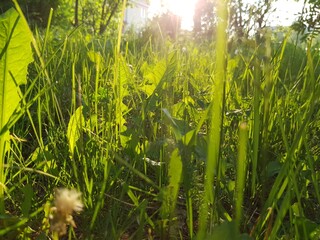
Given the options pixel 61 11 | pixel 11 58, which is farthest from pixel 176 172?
pixel 61 11

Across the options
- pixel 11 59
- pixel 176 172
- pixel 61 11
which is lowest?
pixel 176 172

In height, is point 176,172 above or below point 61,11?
below

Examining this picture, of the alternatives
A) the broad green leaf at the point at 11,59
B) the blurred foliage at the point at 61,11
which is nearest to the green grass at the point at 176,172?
the broad green leaf at the point at 11,59

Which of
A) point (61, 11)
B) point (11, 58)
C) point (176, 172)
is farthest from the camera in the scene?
point (61, 11)

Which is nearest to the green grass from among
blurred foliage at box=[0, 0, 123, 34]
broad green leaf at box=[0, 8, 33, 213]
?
broad green leaf at box=[0, 8, 33, 213]

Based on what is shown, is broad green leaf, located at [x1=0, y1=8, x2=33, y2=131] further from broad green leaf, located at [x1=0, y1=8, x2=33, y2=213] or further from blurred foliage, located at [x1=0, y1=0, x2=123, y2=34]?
blurred foliage, located at [x1=0, y1=0, x2=123, y2=34]

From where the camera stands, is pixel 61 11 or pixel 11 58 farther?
pixel 61 11

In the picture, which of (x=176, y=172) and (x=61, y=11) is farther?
(x=61, y=11)

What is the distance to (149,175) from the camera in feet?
3.24

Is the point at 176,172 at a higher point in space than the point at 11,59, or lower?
lower

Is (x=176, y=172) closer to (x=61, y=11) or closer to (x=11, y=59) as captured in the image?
(x=11, y=59)

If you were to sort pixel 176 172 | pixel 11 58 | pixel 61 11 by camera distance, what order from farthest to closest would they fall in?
pixel 61 11
pixel 11 58
pixel 176 172

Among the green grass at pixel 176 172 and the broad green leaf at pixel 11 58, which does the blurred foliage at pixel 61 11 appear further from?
the broad green leaf at pixel 11 58

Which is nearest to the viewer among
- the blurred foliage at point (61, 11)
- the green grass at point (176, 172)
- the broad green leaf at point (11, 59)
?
the green grass at point (176, 172)
